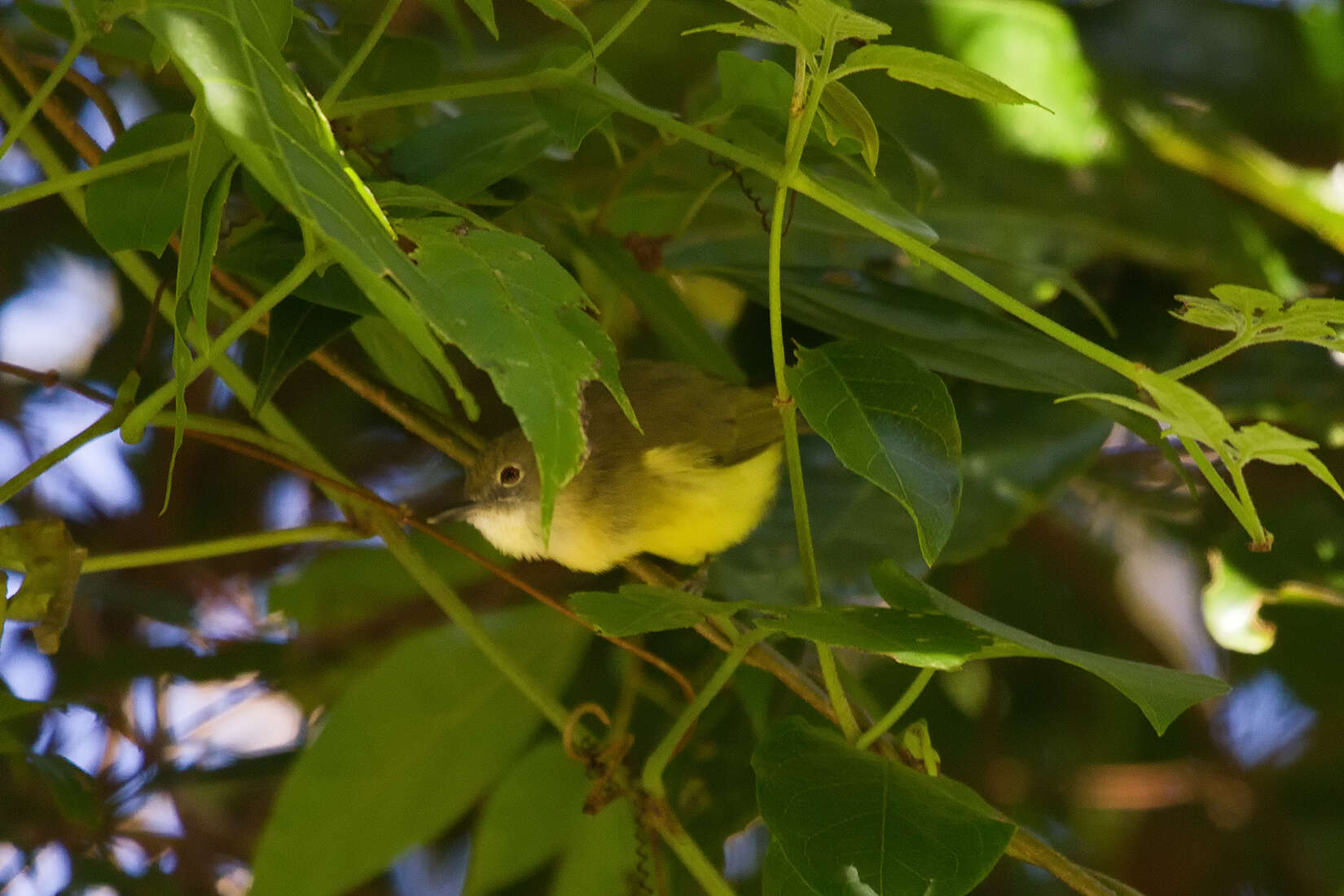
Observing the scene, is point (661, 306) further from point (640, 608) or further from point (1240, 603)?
point (1240, 603)

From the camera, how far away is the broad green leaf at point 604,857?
5.51ft

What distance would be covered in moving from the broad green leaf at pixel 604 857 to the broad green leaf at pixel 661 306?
1.96ft

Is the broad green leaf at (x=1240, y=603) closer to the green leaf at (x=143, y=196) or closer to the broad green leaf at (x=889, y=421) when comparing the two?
the broad green leaf at (x=889, y=421)

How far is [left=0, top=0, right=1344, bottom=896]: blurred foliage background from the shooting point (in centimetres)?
A: 161

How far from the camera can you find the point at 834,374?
110 cm

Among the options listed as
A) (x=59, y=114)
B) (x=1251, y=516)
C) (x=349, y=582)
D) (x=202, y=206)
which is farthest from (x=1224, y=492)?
Result: (x=349, y=582)

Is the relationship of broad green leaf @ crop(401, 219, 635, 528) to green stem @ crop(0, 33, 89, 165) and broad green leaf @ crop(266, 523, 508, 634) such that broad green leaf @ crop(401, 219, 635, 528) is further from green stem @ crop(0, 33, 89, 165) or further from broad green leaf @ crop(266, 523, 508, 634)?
broad green leaf @ crop(266, 523, 508, 634)

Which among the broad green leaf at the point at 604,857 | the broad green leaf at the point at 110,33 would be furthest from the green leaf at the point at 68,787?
the broad green leaf at the point at 110,33

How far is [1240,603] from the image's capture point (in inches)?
66.6

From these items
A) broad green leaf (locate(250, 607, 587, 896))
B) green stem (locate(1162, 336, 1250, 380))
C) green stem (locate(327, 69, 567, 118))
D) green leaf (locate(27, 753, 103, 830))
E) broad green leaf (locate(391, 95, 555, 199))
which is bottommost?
broad green leaf (locate(250, 607, 587, 896))

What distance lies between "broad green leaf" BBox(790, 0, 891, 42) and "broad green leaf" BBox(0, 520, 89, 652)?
755mm

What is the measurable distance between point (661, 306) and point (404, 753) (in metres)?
0.73

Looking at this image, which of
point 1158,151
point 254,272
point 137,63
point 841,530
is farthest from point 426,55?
point 1158,151

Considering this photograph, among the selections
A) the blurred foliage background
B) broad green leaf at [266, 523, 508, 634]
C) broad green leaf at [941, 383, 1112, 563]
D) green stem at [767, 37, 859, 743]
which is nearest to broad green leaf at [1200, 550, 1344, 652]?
the blurred foliage background
